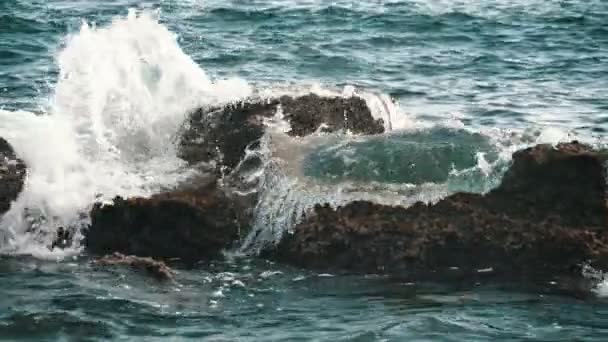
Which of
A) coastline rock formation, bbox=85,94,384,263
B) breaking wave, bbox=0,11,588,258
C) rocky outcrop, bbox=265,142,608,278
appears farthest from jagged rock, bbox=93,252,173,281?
rocky outcrop, bbox=265,142,608,278

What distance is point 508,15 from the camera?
22.3 m

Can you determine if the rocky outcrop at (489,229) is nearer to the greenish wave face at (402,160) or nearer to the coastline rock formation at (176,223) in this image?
the greenish wave face at (402,160)

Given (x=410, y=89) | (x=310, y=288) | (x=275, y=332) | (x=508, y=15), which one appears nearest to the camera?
(x=275, y=332)

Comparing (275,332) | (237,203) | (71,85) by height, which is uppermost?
(71,85)

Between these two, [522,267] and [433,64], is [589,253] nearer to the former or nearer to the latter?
[522,267]

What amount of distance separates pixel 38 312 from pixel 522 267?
11.5 ft

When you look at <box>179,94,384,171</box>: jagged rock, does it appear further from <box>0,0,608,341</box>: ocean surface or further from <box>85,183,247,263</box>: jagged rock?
<box>85,183,247,263</box>: jagged rock

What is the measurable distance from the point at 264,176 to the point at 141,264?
4.45ft

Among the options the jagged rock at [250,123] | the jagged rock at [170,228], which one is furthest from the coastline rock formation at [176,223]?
the jagged rock at [250,123]

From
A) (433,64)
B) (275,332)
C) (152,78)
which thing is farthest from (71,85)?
(433,64)

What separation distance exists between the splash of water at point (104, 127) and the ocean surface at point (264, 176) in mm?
19

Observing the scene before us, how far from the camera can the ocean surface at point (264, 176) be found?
7473 mm

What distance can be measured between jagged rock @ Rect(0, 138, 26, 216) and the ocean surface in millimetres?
90

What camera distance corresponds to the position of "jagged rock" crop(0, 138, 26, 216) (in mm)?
9414
